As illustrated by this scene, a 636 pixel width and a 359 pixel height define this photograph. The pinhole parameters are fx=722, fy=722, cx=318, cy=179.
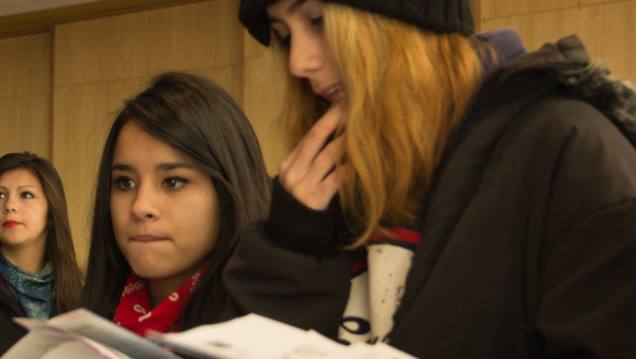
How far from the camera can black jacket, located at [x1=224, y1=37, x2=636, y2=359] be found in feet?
2.60

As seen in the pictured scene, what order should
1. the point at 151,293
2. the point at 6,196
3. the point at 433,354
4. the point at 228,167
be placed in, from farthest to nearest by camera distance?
1. the point at 6,196
2. the point at 151,293
3. the point at 228,167
4. the point at 433,354

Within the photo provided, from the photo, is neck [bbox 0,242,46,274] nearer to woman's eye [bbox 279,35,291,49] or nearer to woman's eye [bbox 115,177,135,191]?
woman's eye [bbox 115,177,135,191]

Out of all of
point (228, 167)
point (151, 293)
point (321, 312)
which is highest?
point (228, 167)

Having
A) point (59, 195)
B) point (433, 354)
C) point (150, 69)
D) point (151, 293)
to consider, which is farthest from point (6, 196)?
point (433, 354)

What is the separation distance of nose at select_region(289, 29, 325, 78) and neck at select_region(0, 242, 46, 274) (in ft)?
8.07

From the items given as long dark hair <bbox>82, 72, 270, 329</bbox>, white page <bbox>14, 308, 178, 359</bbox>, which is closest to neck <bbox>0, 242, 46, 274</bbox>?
long dark hair <bbox>82, 72, 270, 329</bbox>

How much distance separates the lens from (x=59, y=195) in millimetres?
3324

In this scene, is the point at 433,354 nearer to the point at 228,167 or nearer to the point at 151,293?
the point at 228,167

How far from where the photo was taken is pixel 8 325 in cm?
220

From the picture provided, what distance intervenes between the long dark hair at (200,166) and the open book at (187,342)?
698 millimetres

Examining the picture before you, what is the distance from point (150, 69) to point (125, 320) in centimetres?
423

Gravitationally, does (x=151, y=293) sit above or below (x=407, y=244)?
below

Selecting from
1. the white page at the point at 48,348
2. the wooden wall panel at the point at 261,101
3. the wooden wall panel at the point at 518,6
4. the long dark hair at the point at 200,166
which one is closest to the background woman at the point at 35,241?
the long dark hair at the point at 200,166

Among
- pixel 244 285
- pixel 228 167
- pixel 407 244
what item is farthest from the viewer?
pixel 228 167
